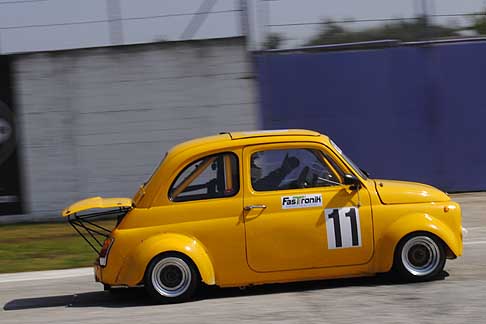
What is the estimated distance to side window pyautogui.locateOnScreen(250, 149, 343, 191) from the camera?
796cm

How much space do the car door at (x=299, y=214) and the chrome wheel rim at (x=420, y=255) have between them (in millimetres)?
383

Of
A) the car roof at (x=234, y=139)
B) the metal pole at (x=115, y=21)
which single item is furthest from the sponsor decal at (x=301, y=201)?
the metal pole at (x=115, y=21)

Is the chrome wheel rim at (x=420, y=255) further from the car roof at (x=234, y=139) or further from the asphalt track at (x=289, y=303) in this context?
the car roof at (x=234, y=139)

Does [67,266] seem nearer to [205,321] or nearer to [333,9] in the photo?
[205,321]

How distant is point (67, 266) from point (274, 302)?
376 centimetres

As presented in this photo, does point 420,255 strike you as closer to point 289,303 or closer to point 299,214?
point 299,214

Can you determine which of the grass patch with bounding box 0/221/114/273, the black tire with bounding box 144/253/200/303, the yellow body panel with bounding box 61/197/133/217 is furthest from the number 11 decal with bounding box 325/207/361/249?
the grass patch with bounding box 0/221/114/273

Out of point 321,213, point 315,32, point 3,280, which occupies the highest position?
point 315,32

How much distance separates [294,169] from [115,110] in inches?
289

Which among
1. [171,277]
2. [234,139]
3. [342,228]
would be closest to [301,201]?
[342,228]

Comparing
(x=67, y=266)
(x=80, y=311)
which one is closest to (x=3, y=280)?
(x=67, y=266)

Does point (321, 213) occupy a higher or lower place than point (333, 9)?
lower

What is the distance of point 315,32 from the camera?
14773 mm

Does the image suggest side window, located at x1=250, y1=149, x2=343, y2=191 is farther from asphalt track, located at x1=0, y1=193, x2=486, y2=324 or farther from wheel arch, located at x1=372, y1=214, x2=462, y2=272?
asphalt track, located at x1=0, y1=193, x2=486, y2=324
